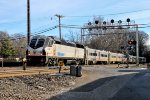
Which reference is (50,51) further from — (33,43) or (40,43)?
(33,43)

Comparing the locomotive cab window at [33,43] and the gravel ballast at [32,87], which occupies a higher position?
the locomotive cab window at [33,43]

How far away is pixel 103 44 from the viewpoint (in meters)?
117

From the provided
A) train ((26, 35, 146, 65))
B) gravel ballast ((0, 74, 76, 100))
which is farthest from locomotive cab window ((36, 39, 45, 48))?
gravel ballast ((0, 74, 76, 100))

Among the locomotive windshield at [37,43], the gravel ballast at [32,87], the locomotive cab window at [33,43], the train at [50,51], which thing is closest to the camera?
the gravel ballast at [32,87]

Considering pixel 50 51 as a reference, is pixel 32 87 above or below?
below

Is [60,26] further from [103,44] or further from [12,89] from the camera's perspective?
[12,89]

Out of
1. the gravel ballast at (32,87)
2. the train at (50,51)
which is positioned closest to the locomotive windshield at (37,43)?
the train at (50,51)

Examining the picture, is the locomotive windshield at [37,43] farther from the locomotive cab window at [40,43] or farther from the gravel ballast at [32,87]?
the gravel ballast at [32,87]

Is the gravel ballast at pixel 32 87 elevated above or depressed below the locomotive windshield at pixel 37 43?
below

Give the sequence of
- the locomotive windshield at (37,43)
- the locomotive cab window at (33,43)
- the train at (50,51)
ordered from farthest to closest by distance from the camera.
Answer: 1. the locomotive cab window at (33,43)
2. the locomotive windshield at (37,43)
3. the train at (50,51)

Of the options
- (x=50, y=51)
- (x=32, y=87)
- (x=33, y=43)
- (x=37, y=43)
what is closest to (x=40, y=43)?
(x=37, y=43)

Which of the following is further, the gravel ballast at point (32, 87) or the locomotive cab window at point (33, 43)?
the locomotive cab window at point (33, 43)

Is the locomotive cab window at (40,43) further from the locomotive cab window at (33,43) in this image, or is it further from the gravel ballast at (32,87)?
the gravel ballast at (32,87)

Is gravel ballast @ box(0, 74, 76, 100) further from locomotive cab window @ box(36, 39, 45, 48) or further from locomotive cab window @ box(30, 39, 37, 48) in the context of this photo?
locomotive cab window @ box(30, 39, 37, 48)
